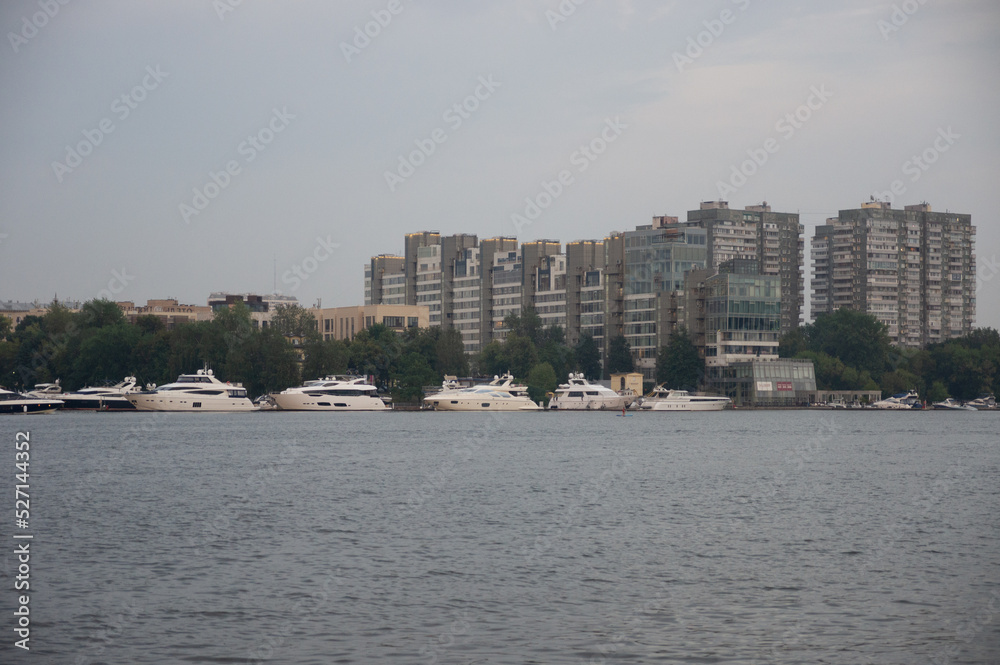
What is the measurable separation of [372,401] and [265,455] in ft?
302

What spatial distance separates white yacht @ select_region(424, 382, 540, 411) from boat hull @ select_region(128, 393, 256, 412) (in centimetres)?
3116

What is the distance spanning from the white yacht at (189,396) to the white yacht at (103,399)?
462cm

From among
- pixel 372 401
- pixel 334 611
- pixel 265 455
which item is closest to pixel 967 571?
pixel 334 611

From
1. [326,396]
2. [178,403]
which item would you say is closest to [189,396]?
[178,403]

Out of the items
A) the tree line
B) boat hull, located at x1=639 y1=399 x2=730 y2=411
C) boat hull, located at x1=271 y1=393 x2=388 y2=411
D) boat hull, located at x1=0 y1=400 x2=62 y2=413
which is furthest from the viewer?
boat hull, located at x1=639 y1=399 x2=730 y2=411

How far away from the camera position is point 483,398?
178250mm

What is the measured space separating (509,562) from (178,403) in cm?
12889

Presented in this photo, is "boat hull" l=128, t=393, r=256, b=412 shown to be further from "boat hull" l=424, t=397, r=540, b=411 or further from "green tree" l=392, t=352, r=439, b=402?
"green tree" l=392, t=352, r=439, b=402

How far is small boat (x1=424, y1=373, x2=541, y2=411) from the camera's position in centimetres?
17575

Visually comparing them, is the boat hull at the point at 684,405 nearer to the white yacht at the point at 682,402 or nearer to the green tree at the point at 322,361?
the white yacht at the point at 682,402

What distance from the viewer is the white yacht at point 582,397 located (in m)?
190

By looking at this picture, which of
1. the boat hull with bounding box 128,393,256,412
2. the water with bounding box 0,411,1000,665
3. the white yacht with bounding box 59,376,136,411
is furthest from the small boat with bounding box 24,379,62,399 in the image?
the water with bounding box 0,411,1000,665

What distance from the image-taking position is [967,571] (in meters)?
33.3

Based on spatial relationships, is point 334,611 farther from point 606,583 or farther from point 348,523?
point 348,523
